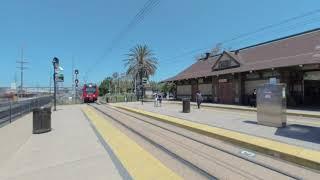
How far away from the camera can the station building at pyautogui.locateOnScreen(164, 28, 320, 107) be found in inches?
1079

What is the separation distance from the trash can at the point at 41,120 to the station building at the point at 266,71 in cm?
1386

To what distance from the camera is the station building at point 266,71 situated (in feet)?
89.9

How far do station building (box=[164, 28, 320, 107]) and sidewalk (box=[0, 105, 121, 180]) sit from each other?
45.8ft

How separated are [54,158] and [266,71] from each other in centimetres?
2527

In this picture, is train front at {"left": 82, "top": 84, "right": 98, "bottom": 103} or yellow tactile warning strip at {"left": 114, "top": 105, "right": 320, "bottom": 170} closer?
yellow tactile warning strip at {"left": 114, "top": 105, "right": 320, "bottom": 170}

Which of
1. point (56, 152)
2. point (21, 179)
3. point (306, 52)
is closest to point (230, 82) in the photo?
Result: point (306, 52)

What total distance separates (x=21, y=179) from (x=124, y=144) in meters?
4.59

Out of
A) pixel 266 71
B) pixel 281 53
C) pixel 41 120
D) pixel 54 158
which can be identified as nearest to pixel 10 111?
pixel 41 120

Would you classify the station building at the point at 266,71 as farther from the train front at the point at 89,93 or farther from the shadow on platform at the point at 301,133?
the train front at the point at 89,93

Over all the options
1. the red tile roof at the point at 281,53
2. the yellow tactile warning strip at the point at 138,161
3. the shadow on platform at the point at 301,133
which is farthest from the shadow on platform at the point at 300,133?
the red tile roof at the point at 281,53

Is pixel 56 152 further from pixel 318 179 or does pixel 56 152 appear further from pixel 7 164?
pixel 318 179

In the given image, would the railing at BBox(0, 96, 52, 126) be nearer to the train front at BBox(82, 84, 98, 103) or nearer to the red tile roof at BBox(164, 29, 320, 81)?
the red tile roof at BBox(164, 29, 320, 81)

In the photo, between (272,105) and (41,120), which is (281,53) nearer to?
(272,105)

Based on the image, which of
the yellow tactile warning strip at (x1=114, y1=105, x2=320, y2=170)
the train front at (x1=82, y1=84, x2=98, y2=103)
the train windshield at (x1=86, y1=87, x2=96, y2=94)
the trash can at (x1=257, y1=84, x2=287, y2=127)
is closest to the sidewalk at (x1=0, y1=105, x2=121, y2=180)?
the yellow tactile warning strip at (x1=114, y1=105, x2=320, y2=170)
